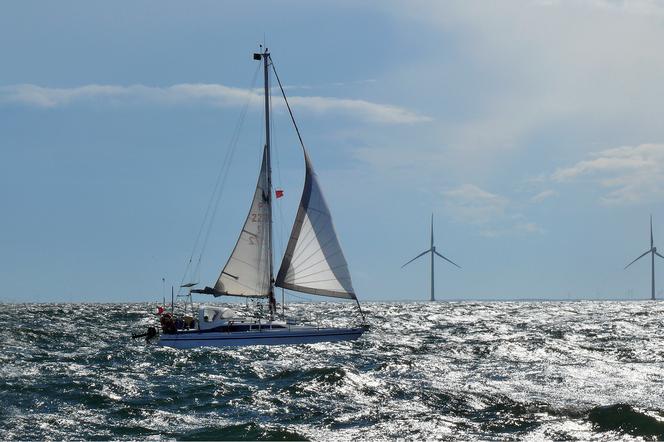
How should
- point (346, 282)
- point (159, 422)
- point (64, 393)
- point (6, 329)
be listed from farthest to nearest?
1. point (6, 329)
2. point (346, 282)
3. point (64, 393)
4. point (159, 422)

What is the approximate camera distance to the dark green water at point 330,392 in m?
23.5

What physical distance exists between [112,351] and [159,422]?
22.1 metres

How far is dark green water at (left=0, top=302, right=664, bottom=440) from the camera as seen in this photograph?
Answer: 2347 cm

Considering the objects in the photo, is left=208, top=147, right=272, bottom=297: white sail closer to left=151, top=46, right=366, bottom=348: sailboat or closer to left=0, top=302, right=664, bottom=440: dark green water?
left=151, top=46, right=366, bottom=348: sailboat

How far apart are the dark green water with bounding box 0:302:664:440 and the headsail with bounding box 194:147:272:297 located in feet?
17.3

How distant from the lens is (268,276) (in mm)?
51125

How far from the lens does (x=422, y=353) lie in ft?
148

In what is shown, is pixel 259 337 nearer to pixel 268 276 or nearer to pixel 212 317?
pixel 212 317

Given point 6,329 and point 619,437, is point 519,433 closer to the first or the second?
point 619,437

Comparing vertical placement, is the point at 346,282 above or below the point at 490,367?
above

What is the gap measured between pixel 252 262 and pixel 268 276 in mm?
1310

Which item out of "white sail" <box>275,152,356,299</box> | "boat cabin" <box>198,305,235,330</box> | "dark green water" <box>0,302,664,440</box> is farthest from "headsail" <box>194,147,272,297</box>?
"dark green water" <box>0,302,664,440</box>

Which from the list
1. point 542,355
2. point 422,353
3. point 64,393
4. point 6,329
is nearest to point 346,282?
point 422,353

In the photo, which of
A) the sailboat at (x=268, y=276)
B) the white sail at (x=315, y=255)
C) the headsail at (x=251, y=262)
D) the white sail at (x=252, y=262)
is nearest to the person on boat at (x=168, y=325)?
A: the sailboat at (x=268, y=276)
